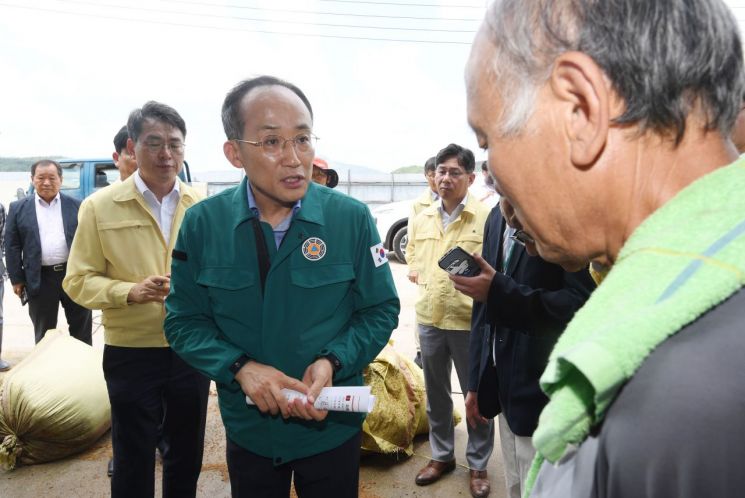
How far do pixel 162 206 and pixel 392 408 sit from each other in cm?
185

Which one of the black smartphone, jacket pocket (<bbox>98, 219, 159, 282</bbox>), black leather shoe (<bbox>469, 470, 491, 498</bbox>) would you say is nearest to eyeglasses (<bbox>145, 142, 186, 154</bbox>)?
jacket pocket (<bbox>98, 219, 159, 282</bbox>)

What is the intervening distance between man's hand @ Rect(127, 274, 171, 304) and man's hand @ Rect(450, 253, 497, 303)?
4.39 feet

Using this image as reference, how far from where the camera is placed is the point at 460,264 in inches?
85.4

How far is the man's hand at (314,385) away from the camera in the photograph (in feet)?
5.06

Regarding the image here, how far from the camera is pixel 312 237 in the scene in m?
1.75

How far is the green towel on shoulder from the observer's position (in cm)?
43

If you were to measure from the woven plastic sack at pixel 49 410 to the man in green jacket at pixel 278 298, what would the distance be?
6.22 ft

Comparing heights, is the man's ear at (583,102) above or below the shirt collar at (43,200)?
above

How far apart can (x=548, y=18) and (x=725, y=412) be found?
1.61 ft

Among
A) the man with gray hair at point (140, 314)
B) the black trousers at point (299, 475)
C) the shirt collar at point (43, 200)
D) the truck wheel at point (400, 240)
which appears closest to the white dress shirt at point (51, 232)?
the shirt collar at point (43, 200)

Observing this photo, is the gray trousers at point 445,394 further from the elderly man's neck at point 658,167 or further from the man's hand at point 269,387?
the elderly man's neck at point 658,167

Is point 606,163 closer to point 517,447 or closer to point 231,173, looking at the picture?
point 517,447

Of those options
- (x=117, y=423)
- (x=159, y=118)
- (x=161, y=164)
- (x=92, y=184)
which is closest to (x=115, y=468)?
(x=117, y=423)

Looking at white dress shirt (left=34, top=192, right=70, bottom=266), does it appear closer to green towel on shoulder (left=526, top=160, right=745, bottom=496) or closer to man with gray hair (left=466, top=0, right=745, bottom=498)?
man with gray hair (left=466, top=0, right=745, bottom=498)
